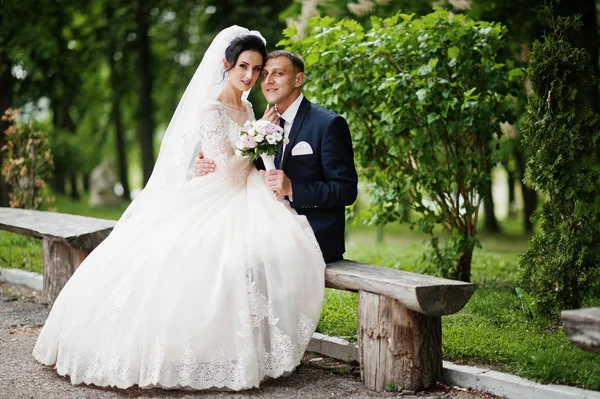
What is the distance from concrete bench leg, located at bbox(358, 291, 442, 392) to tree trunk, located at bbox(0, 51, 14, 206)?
1003 cm

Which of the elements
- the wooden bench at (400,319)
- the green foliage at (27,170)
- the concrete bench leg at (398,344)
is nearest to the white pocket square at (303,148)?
the wooden bench at (400,319)

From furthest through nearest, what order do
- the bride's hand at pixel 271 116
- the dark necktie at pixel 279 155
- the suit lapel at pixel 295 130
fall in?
the dark necktie at pixel 279 155 → the suit lapel at pixel 295 130 → the bride's hand at pixel 271 116

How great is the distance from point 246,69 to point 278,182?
0.88 metres

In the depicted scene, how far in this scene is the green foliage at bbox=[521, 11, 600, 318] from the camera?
5652 millimetres

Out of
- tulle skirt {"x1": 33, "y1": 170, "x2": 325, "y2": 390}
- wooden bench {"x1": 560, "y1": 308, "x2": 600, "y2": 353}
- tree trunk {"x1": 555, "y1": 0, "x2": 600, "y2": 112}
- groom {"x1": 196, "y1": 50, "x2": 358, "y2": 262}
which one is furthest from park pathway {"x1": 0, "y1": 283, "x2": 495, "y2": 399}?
tree trunk {"x1": 555, "y1": 0, "x2": 600, "y2": 112}

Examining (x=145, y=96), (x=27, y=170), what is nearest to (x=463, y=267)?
(x=27, y=170)

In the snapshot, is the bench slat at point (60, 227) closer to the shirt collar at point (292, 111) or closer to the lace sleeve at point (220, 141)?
the lace sleeve at point (220, 141)

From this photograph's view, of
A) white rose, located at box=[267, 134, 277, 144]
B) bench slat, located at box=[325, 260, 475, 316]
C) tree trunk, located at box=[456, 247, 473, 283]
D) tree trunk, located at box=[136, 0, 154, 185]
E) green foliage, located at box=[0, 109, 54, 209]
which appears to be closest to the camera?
bench slat, located at box=[325, 260, 475, 316]

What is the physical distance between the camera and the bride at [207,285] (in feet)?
14.4

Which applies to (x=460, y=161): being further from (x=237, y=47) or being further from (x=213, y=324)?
(x=213, y=324)

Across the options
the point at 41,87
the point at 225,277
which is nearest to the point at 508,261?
the point at 225,277

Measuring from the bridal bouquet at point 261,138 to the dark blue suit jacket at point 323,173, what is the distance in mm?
391

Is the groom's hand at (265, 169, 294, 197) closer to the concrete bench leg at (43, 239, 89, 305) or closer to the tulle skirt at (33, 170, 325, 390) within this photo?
the tulle skirt at (33, 170, 325, 390)

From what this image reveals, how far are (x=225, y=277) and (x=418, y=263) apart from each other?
13.7 feet
